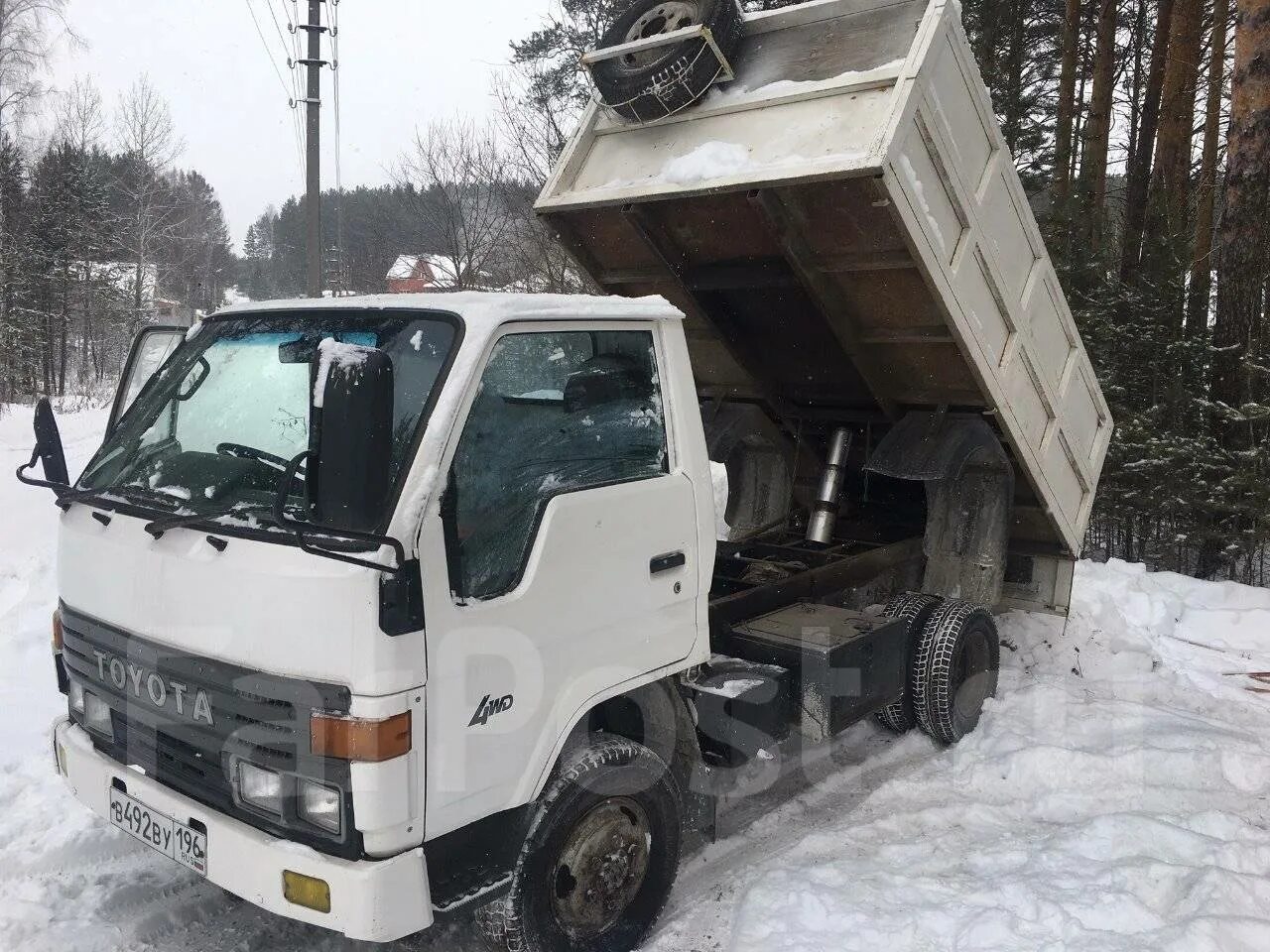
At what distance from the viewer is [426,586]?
2.51m

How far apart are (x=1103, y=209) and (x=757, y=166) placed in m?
11.1

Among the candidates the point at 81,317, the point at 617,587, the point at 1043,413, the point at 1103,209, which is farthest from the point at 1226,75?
the point at 81,317

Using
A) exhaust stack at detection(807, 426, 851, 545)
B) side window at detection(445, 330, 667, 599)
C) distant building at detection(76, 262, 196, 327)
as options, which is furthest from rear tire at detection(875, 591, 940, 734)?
distant building at detection(76, 262, 196, 327)

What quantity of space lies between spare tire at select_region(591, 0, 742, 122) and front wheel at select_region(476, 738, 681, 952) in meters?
3.05

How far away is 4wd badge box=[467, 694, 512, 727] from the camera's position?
8.74 feet

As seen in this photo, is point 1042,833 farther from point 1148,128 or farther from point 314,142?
point 1148,128

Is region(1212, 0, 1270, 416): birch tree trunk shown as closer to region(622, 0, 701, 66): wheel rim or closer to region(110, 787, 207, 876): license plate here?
region(622, 0, 701, 66): wheel rim

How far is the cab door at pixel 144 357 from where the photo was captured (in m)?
3.68

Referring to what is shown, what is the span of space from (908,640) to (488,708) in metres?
2.98

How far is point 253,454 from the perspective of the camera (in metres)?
2.91

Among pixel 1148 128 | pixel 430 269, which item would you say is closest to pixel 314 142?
pixel 430 269

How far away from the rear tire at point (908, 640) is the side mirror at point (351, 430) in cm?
345

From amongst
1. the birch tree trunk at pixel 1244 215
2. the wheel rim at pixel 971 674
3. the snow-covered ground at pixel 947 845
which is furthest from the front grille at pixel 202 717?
the birch tree trunk at pixel 1244 215

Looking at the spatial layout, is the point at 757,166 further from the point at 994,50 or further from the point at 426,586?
the point at 994,50
